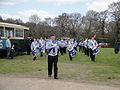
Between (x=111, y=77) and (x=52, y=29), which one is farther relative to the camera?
(x=52, y=29)

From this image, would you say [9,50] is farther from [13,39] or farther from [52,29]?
[52,29]

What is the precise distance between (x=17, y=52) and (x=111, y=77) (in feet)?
42.5

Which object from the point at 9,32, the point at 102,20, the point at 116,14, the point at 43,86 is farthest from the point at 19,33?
the point at 102,20

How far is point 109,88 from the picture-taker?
291 inches

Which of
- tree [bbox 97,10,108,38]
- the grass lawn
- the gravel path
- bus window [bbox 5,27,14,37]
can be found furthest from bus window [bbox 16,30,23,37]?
tree [bbox 97,10,108,38]

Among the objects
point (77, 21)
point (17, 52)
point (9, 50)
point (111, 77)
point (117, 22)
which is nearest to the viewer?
point (111, 77)

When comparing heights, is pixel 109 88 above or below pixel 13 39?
below

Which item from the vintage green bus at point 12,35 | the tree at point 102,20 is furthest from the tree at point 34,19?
the vintage green bus at point 12,35

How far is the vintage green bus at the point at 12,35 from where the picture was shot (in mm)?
17719

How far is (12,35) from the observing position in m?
19.7

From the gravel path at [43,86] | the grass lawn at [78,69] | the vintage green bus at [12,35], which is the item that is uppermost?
the vintage green bus at [12,35]

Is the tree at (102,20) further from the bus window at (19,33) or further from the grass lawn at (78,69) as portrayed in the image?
the grass lawn at (78,69)

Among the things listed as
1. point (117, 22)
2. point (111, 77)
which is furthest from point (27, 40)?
point (117, 22)

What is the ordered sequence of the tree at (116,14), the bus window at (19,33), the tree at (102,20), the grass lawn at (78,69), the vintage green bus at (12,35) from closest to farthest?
the grass lawn at (78,69)
the vintage green bus at (12,35)
the bus window at (19,33)
the tree at (116,14)
the tree at (102,20)
